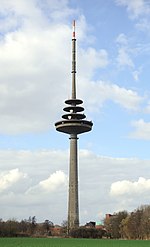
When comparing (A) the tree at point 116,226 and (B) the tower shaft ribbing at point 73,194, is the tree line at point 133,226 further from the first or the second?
(B) the tower shaft ribbing at point 73,194

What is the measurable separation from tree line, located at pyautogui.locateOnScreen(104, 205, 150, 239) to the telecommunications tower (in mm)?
9107

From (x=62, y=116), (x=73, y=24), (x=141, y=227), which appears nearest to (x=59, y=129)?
(x=62, y=116)

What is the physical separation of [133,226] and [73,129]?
29.2m

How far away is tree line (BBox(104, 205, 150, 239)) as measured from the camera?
9669 cm

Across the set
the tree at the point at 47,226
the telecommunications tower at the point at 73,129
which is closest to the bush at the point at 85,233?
the telecommunications tower at the point at 73,129

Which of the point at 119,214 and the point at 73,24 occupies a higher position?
the point at 73,24

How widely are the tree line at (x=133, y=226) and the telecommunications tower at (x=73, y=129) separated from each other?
9107 millimetres

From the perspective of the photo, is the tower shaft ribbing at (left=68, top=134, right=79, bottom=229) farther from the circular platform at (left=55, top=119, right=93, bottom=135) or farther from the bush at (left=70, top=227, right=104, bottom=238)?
the circular platform at (left=55, top=119, right=93, bottom=135)

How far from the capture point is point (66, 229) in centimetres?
11912

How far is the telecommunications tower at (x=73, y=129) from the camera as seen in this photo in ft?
371

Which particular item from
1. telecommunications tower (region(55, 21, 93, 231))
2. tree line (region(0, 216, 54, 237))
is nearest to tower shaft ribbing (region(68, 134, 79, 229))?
telecommunications tower (region(55, 21, 93, 231))

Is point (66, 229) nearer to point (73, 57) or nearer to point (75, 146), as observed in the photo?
point (75, 146)

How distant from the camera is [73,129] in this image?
385 feet

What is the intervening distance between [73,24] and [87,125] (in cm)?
2660
